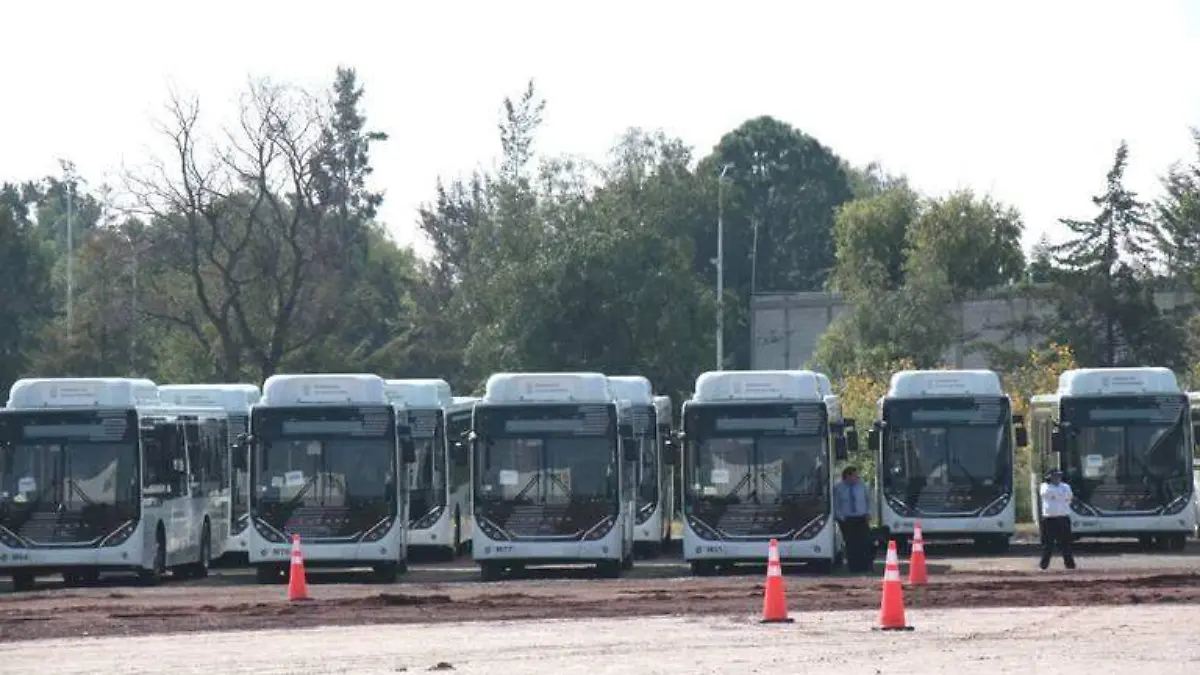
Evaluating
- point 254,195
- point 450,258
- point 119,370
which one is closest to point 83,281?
point 450,258

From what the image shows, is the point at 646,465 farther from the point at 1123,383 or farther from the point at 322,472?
the point at 322,472

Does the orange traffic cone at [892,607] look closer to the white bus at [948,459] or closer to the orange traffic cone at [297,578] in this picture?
the orange traffic cone at [297,578]

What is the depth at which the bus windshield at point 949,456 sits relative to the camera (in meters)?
46.2

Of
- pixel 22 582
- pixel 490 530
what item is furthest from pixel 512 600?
pixel 22 582

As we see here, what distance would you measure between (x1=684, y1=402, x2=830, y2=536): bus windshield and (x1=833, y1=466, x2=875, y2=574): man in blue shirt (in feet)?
0.76

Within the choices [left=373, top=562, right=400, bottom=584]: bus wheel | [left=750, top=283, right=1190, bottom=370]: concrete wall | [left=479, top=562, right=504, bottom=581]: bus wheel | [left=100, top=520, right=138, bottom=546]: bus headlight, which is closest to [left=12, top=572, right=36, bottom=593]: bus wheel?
[left=100, top=520, right=138, bottom=546]: bus headlight

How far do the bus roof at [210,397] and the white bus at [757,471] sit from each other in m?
10.8

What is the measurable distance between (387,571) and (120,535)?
398 centimetres

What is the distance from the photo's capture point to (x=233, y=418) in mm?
48531

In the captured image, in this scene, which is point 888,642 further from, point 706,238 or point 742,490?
point 706,238

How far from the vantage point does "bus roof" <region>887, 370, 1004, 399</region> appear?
153 ft

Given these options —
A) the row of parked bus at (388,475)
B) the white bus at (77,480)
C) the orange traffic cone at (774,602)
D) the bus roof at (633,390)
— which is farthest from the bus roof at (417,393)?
the orange traffic cone at (774,602)

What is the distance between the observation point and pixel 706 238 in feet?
420

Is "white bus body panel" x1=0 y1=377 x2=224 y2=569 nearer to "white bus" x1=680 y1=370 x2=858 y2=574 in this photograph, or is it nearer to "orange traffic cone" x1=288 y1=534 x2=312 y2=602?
"orange traffic cone" x1=288 y1=534 x2=312 y2=602
